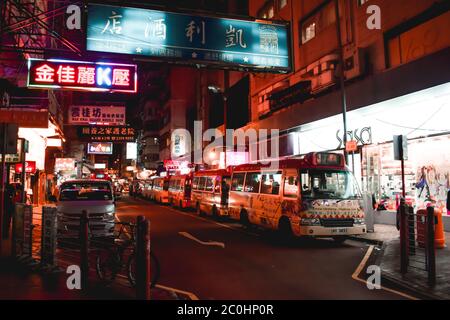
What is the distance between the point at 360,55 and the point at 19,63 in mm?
16020

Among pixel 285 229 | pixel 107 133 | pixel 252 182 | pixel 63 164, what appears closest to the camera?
pixel 285 229

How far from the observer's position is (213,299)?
6504 millimetres

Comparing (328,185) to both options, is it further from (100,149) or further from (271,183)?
(100,149)

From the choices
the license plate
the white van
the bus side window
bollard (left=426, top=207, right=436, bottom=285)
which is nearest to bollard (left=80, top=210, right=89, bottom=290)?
the white van

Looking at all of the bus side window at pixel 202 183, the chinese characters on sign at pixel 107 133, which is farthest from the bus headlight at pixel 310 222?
the chinese characters on sign at pixel 107 133

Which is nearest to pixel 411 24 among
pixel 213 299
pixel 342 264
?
pixel 342 264

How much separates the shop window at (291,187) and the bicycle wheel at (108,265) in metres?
6.67

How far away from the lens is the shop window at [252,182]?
50.2 ft

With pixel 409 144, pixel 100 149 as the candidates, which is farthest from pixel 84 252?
pixel 100 149

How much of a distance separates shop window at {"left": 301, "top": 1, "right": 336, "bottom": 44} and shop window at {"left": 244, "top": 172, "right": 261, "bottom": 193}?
9708 mm

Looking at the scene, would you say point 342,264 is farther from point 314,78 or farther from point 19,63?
point 19,63

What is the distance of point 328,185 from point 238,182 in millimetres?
A: 5528

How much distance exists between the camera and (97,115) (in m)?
22.2

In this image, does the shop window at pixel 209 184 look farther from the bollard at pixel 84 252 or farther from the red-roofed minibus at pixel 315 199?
the bollard at pixel 84 252
